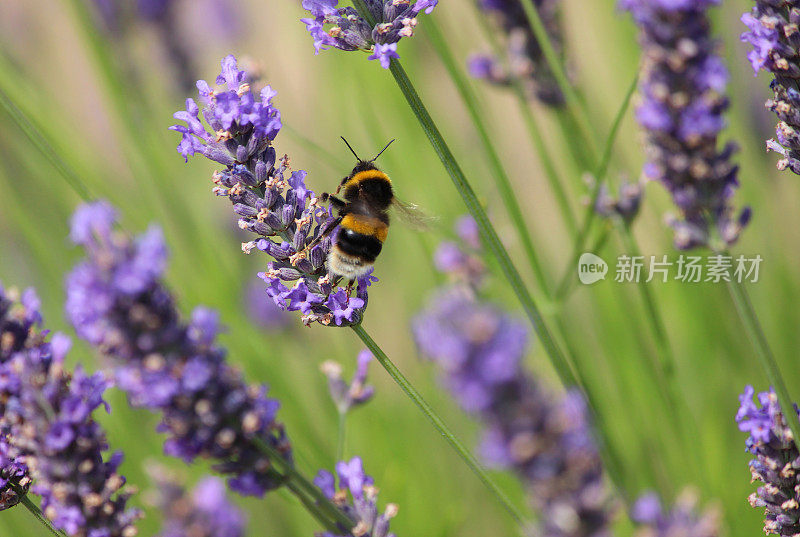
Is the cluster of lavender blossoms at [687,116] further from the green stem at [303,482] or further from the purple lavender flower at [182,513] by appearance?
the purple lavender flower at [182,513]

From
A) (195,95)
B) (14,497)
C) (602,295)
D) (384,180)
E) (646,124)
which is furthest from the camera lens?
(195,95)

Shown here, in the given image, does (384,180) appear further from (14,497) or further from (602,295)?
(602,295)

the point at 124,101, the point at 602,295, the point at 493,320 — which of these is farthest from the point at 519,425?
the point at 124,101

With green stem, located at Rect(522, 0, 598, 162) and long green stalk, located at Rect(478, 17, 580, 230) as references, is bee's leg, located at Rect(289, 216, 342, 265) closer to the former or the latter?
green stem, located at Rect(522, 0, 598, 162)

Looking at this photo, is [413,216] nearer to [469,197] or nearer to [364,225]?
[364,225]

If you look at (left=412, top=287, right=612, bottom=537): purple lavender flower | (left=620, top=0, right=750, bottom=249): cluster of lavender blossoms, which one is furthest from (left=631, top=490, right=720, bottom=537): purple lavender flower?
(left=620, top=0, right=750, bottom=249): cluster of lavender blossoms
